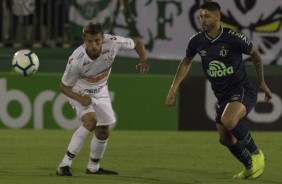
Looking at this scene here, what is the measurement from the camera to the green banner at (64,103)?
14.0 m

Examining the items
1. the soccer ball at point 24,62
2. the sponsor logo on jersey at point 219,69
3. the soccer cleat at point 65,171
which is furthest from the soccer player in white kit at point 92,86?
the soccer ball at point 24,62

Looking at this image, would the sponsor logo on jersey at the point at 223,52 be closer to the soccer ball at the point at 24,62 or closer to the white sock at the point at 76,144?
the white sock at the point at 76,144

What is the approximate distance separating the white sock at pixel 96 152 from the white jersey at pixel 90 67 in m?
0.47

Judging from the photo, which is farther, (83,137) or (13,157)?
(13,157)

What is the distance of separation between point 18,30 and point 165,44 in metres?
2.26

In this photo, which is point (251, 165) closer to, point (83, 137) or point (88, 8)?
point (83, 137)

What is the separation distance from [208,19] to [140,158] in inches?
102

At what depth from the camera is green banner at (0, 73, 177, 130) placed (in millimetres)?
14047

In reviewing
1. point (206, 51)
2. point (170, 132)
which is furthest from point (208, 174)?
point (170, 132)

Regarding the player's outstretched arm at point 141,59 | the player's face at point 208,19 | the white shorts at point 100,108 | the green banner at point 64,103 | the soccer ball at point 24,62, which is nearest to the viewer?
the player's face at point 208,19

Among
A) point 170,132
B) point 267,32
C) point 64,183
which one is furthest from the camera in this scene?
point 267,32

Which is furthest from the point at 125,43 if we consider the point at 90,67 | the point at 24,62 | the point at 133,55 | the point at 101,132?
the point at 133,55

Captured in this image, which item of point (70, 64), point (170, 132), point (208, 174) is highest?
point (70, 64)

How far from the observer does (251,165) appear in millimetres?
9672
